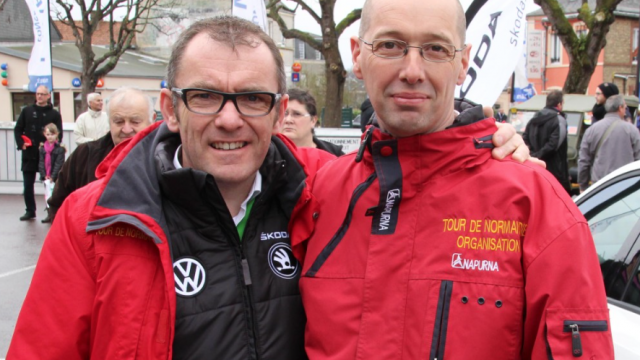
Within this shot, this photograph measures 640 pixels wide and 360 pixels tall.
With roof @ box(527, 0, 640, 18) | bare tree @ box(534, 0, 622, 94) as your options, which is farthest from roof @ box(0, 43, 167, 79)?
roof @ box(527, 0, 640, 18)

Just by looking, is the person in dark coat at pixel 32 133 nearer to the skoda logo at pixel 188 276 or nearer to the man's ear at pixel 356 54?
the skoda logo at pixel 188 276

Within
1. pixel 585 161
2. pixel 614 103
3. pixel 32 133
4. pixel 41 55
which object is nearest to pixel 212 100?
pixel 614 103

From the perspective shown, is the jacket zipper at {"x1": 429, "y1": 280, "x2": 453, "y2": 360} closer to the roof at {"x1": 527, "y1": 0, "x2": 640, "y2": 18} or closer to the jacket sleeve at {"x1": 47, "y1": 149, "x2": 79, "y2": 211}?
the jacket sleeve at {"x1": 47, "y1": 149, "x2": 79, "y2": 211}

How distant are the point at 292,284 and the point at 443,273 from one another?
1.96 ft

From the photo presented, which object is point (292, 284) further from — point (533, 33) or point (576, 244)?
point (533, 33)

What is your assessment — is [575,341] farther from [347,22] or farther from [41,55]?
[347,22]

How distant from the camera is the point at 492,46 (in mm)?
5457

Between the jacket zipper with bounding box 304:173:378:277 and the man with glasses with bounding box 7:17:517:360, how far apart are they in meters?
0.16

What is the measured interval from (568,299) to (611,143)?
7357 mm

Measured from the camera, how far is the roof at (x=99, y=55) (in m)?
33.2

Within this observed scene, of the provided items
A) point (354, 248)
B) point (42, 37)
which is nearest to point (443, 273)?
point (354, 248)

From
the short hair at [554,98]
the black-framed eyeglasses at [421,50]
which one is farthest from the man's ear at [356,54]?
the short hair at [554,98]

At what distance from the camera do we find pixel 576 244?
5.58 ft

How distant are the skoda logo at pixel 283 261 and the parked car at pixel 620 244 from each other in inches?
51.2
